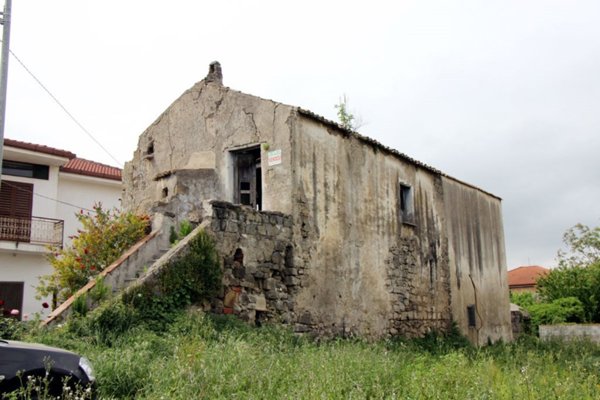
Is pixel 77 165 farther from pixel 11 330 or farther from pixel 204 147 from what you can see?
pixel 11 330

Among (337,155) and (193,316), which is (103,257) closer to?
(193,316)

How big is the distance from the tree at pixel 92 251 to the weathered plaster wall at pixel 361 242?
3.27m

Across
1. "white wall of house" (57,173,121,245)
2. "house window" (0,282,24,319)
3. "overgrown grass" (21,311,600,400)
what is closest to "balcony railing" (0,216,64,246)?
"white wall of house" (57,173,121,245)

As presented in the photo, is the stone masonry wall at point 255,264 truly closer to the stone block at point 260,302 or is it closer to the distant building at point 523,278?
the stone block at point 260,302

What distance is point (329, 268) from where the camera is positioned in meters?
11.9

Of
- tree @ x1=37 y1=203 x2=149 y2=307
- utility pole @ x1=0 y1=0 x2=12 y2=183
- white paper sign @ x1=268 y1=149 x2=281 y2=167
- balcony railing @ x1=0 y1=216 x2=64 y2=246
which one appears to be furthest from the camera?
balcony railing @ x1=0 y1=216 x2=64 y2=246

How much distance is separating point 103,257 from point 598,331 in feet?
52.7

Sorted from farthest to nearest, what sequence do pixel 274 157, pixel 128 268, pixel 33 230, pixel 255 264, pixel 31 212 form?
pixel 31 212 < pixel 33 230 < pixel 274 157 < pixel 255 264 < pixel 128 268

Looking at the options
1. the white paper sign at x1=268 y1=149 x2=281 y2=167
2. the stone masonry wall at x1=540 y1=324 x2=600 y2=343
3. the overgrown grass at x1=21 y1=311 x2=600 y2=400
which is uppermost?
the white paper sign at x1=268 y1=149 x2=281 y2=167

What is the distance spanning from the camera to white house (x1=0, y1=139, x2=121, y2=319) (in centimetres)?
1800

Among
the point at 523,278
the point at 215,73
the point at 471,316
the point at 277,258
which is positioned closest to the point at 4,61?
the point at 215,73

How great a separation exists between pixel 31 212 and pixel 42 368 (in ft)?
50.2

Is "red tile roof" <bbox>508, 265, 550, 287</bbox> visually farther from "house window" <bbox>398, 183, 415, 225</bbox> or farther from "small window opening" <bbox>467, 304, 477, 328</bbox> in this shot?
"house window" <bbox>398, 183, 415, 225</bbox>

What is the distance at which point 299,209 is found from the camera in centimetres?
1135
